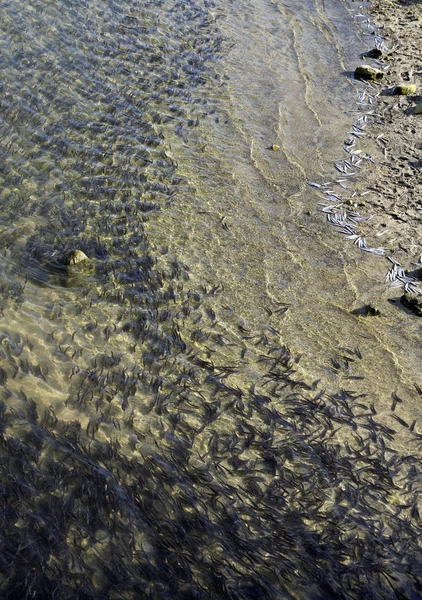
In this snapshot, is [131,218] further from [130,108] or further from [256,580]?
[256,580]

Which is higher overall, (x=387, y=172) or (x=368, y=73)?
(x=368, y=73)

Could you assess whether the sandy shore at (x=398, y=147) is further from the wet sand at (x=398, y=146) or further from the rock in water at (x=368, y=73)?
the rock in water at (x=368, y=73)

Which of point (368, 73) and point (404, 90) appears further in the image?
point (368, 73)

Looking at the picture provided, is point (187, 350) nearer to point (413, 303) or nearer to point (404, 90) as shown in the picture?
point (413, 303)

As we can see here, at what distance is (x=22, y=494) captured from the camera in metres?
4.62

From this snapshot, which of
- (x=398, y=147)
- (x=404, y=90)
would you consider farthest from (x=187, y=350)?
(x=404, y=90)

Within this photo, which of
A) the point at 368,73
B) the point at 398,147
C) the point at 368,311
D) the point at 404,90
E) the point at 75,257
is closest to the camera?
the point at 75,257

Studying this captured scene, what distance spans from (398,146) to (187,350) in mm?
5135

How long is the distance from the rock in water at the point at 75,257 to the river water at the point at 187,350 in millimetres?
114

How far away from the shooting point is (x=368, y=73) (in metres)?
11.2

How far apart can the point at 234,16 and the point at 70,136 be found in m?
5.62

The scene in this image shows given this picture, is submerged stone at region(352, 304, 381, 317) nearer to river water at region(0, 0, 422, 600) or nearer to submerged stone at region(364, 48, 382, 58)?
Result: river water at region(0, 0, 422, 600)

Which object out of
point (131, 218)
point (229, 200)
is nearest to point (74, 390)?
point (131, 218)

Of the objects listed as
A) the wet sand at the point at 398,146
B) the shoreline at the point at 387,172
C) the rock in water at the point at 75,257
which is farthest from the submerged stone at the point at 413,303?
the rock in water at the point at 75,257
